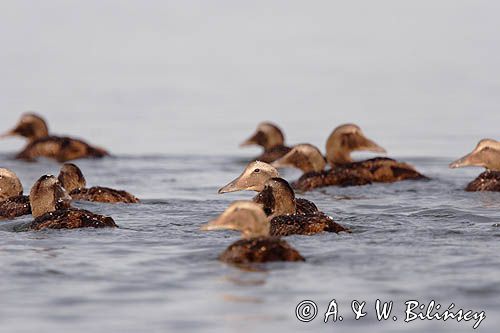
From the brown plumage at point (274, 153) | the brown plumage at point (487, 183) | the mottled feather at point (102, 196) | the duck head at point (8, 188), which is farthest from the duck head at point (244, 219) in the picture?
the brown plumage at point (274, 153)

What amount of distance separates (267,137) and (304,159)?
10.4 feet

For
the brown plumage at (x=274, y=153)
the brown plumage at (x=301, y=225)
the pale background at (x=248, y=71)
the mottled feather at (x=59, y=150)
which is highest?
the pale background at (x=248, y=71)

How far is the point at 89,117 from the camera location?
2598cm

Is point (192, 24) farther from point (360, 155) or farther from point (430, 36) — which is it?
point (360, 155)

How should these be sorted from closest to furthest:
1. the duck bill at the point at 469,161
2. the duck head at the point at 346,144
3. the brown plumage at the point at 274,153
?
the duck bill at the point at 469,161 < the duck head at the point at 346,144 < the brown plumage at the point at 274,153

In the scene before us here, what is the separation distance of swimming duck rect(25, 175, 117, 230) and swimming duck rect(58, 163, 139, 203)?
147cm

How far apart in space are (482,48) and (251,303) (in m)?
26.7

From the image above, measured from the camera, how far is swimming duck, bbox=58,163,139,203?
14441 mm

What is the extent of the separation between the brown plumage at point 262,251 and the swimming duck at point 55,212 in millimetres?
2361

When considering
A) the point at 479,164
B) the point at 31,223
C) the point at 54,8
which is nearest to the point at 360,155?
the point at 479,164

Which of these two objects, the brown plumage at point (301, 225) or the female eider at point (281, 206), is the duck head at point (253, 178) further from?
the brown plumage at point (301, 225)

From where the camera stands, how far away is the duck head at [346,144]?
1836 cm

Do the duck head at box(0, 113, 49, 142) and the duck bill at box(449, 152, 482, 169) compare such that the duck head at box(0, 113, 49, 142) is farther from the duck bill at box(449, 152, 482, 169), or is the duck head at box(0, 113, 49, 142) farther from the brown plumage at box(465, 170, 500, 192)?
the brown plumage at box(465, 170, 500, 192)
